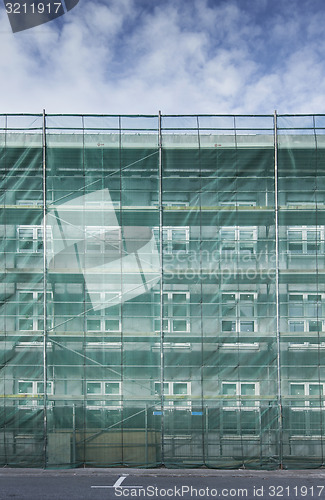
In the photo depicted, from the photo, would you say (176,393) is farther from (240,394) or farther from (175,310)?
(175,310)

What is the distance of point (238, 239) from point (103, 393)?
5736mm

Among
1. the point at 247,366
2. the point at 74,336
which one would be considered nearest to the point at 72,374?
the point at 74,336

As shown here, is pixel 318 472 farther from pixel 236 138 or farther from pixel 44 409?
pixel 236 138

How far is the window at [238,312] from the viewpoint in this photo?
41.1 ft

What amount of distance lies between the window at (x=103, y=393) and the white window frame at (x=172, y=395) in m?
1.11

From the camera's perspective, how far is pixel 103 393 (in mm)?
12664

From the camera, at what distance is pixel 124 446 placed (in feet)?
40.3

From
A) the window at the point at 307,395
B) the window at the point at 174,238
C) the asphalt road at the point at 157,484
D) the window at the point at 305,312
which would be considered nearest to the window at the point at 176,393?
the asphalt road at the point at 157,484

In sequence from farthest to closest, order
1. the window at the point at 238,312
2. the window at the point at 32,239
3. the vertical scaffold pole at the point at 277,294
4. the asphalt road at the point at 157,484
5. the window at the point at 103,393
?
the window at the point at 32,239 → the window at the point at 238,312 → the window at the point at 103,393 → the vertical scaffold pole at the point at 277,294 → the asphalt road at the point at 157,484

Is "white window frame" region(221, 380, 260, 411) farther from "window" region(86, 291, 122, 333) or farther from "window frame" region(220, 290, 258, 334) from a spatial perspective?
"window" region(86, 291, 122, 333)

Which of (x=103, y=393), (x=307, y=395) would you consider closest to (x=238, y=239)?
(x=307, y=395)

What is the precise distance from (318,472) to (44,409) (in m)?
7.47

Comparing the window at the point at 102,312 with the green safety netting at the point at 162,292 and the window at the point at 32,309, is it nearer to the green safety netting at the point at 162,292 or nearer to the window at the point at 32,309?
the green safety netting at the point at 162,292

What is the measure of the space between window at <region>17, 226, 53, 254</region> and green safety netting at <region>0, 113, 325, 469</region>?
4 centimetres
